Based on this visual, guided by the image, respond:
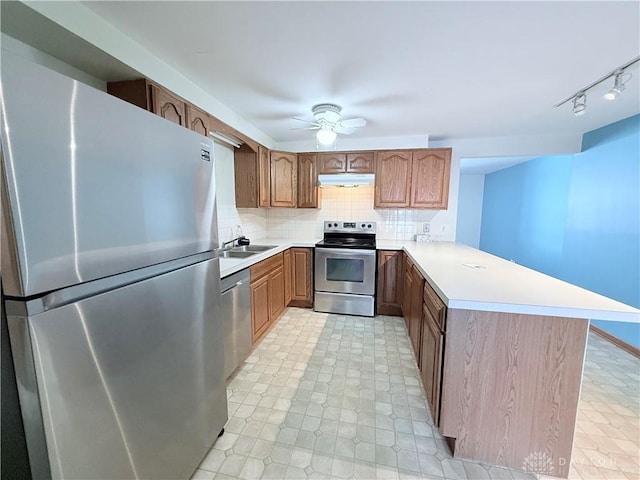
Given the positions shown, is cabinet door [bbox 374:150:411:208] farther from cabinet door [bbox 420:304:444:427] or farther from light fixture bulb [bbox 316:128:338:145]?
cabinet door [bbox 420:304:444:427]

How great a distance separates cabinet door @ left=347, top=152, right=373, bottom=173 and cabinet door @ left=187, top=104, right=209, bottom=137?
73.1 inches

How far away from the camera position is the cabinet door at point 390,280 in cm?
322

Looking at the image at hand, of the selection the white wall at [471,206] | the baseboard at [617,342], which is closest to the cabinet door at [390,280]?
the baseboard at [617,342]

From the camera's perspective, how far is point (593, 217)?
10.3 ft

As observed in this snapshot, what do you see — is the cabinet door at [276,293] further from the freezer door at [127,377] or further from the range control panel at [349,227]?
the freezer door at [127,377]

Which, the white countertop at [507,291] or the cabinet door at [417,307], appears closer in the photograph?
the white countertop at [507,291]

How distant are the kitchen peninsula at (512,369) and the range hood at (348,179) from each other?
2.14 metres

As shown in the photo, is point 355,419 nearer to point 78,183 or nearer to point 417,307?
point 417,307

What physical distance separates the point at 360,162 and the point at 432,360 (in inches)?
99.7

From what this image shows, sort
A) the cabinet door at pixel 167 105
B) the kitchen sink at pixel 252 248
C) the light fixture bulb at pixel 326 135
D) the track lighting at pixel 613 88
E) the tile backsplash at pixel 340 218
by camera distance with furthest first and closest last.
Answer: the tile backsplash at pixel 340 218, the kitchen sink at pixel 252 248, the light fixture bulb at pixel 326 135, the track lighting at pixel 613 88, the cabinet door at pixel 167 105

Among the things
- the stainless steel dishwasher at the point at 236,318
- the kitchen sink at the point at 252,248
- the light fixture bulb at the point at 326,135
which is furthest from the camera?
the kitchen sink at the point at 252,248

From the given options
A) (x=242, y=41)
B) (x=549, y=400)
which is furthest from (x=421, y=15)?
(x=549, y=400)

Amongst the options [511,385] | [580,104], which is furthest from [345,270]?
[580,104]

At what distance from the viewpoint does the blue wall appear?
2676mm
